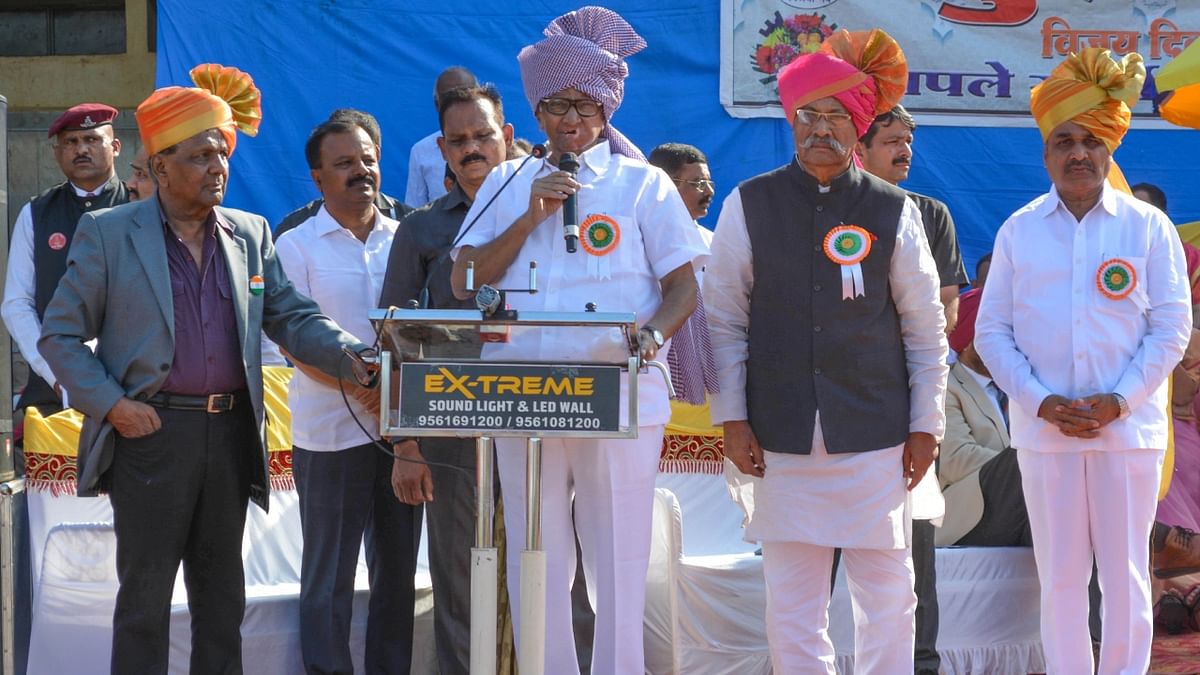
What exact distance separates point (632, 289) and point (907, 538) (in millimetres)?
1099

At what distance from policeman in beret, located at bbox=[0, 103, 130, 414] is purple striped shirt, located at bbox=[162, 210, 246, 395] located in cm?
171

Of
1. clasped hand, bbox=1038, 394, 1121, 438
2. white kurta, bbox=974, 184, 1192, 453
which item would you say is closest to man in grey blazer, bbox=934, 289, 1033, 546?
white kurta, bbox=974, 184, 1192, 453

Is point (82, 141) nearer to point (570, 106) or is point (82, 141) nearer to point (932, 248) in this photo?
point (570, 106)

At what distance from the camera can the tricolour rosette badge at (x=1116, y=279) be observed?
4801 millimetres

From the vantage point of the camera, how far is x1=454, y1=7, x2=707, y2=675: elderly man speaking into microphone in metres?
3.90

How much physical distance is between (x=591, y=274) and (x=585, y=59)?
59 centimetres

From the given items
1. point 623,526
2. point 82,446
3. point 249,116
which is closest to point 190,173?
point 249,116

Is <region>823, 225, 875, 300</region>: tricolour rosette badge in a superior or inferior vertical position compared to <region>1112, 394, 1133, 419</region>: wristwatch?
superior

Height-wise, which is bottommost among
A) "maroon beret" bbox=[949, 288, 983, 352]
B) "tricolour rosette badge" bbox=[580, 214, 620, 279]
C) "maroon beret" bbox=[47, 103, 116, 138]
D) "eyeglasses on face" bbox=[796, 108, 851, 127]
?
"maroon beret" bbox=[949, 288, 983, 352]

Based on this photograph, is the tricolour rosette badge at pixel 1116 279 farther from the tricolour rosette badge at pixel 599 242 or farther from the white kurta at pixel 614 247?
the tricolour rosette badge at pixel 599 242

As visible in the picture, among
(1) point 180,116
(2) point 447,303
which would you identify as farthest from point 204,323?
(2) point 447,303

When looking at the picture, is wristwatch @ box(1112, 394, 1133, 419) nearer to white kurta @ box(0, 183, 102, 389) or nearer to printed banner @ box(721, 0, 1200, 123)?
white kurta @ box(0, 183, 102, 389)

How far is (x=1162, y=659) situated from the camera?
20.4 feet

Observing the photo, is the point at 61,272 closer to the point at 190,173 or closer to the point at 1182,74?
the point at 190,173
